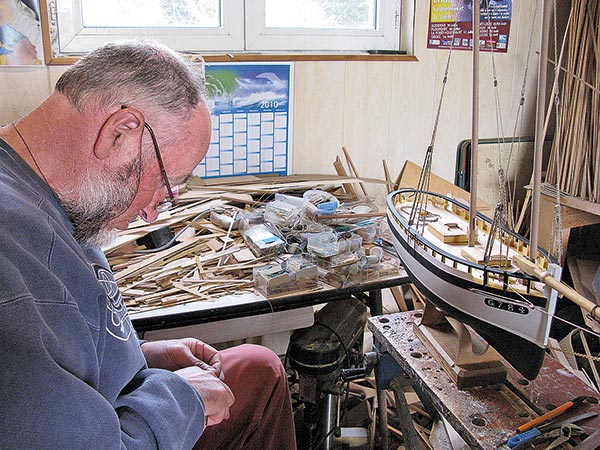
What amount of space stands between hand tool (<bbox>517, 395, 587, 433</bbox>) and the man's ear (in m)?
0.97

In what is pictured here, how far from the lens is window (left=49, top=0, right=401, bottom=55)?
2.60 meters

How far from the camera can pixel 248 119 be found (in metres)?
2.83

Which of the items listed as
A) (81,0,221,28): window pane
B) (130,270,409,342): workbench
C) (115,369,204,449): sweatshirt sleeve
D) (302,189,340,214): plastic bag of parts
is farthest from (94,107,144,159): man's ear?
(81,0,221,28): window pane

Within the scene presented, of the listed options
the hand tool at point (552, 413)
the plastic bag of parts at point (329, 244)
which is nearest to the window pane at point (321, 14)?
the plastic bag of parts at point (329, 244)

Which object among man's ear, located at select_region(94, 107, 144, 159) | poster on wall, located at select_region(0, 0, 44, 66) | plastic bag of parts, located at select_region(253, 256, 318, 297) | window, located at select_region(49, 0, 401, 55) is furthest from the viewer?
window, located at select_region(49, 0, 401, 55)

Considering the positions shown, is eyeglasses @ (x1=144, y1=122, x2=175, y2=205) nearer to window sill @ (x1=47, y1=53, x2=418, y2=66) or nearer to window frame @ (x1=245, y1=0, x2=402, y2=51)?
window sill @ (x1=47, y1=53, x2=418, y2=66)

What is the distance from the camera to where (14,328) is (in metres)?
0.93

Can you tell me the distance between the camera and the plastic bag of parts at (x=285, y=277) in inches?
78.2

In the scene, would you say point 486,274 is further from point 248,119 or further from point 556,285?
point 248,119

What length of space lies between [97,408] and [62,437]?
0.27 feet

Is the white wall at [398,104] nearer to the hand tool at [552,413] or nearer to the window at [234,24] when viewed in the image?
the window at [234,24]

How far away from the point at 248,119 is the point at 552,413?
74.7 inches

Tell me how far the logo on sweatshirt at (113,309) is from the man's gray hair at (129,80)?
0.36 m

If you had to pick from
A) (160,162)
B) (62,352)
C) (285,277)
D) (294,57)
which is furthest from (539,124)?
(294,57)
